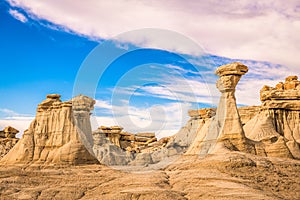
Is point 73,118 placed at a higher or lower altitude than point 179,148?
higher

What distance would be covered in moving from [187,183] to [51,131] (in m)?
18.7

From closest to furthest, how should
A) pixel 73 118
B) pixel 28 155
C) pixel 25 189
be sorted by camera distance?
pixel 25 189
pixel 28 155
pixel 73 118

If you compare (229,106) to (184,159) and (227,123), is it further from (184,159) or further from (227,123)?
(184,159)

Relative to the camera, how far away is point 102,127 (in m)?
51.7

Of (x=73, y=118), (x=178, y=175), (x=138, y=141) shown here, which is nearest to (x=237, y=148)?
(x=178, y=175)

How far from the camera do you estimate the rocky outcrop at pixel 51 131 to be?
29875 millimetres

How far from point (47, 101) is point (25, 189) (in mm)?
17908

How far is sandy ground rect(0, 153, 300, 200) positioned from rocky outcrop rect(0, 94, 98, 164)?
9.81 metres

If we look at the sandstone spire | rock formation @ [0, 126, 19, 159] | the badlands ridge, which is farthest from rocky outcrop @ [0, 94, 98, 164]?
rock formation @ [0, 126, 19, 159]

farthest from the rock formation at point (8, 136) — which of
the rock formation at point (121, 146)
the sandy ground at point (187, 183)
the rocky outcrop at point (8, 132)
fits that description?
the sandy ground at point (187, 183)

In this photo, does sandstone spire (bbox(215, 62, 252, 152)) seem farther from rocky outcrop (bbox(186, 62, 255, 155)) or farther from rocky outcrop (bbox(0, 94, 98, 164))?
rocky outcrop (bbox(0, 94, 98, 164))

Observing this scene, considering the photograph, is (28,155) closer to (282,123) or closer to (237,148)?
(237,148)

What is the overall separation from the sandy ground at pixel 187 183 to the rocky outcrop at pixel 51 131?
9.81 m

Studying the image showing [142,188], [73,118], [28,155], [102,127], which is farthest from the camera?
[102,127]
